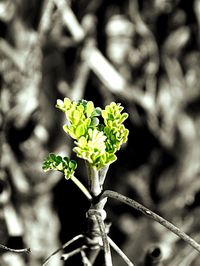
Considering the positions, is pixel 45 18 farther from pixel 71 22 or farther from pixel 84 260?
pixel 84 260

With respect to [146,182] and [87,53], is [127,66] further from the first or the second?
[146,182]

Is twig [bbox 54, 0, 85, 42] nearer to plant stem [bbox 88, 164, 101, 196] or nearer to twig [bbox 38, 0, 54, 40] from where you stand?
twig [bbox 38, 0, 54, 40]

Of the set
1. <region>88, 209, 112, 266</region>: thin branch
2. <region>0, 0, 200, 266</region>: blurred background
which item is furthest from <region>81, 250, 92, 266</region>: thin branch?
<region>0, 0, 200, 266</region>: blurred background

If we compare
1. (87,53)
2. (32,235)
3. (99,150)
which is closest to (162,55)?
(87,53)

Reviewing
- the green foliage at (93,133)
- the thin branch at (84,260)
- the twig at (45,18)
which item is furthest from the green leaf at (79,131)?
the twig at (45,18)

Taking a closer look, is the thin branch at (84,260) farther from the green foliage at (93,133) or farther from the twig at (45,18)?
the twig at (45,18)

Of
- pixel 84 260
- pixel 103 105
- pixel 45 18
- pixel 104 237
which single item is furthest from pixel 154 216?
pixel 103 105
